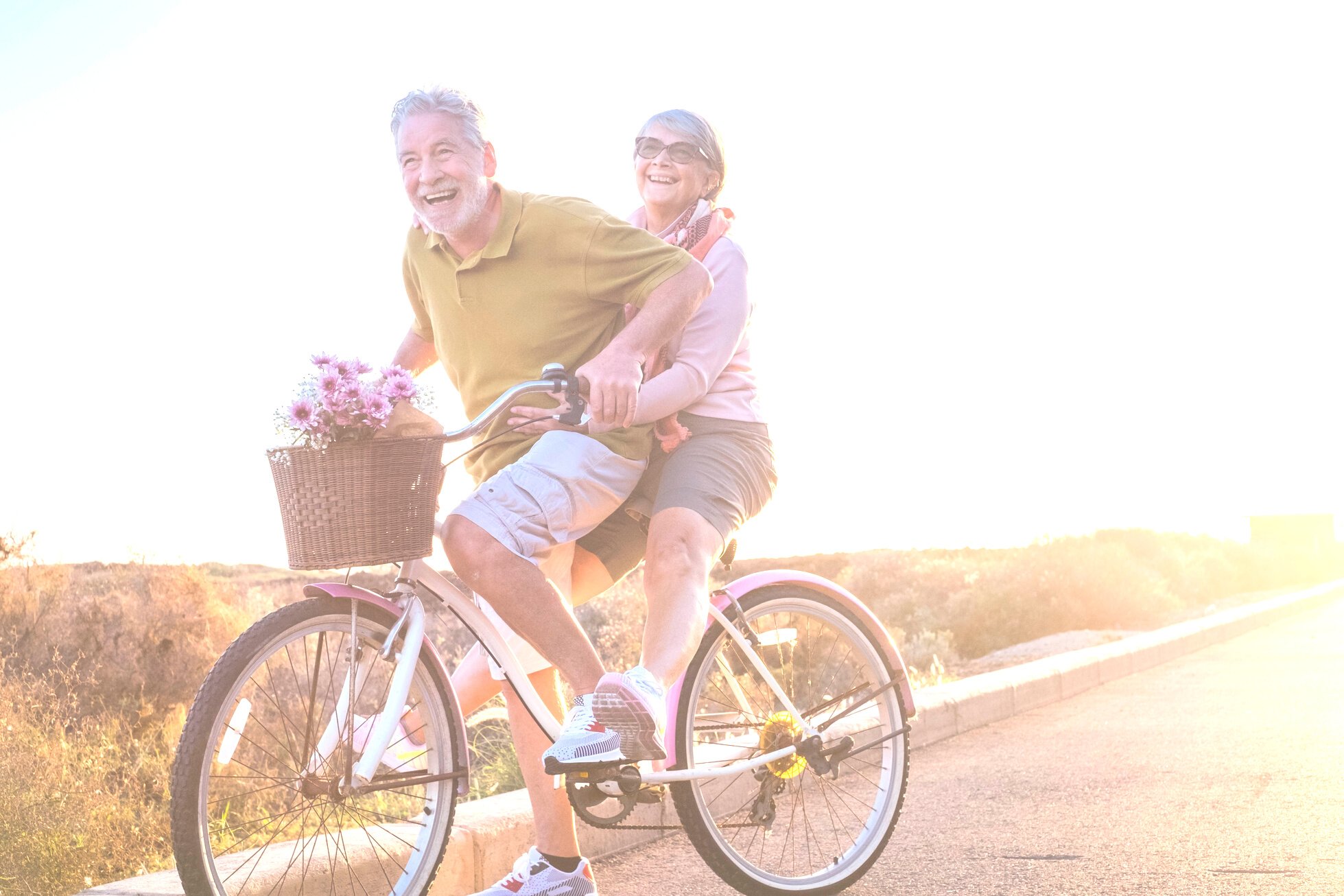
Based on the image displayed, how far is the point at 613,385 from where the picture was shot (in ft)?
10.8

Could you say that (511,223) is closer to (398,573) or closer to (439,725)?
(398,573)

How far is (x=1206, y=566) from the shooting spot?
34656mm

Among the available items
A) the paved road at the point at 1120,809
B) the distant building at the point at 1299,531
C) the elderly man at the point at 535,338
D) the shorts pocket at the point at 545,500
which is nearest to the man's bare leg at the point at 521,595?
the elderly man at the point at 535,338

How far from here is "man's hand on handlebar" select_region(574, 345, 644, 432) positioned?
3.30 meters

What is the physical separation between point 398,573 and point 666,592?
710mm

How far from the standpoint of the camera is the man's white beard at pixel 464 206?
3523 mm

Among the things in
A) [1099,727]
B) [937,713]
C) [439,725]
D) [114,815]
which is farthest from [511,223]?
[1099,727]

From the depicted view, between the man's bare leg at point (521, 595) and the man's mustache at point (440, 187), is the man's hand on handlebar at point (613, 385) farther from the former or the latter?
the man's mustache at point (440, 187)

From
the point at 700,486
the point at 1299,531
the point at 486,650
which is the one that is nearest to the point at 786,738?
the point at 700,486

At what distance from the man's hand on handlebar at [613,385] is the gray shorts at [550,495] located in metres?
0.24


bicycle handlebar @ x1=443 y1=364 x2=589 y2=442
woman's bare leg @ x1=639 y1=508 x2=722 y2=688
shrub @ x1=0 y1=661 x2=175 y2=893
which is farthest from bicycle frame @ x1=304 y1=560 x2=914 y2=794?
shrub @ x1=0 y1=661 x2=175 y2=893

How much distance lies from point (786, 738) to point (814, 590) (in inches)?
18.8

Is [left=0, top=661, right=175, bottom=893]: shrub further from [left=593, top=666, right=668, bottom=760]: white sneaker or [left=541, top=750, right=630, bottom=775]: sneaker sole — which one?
[left=593, top=666, right=668, bottom=760]: white sneaker

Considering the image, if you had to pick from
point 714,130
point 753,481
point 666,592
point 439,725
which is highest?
point 714,130
